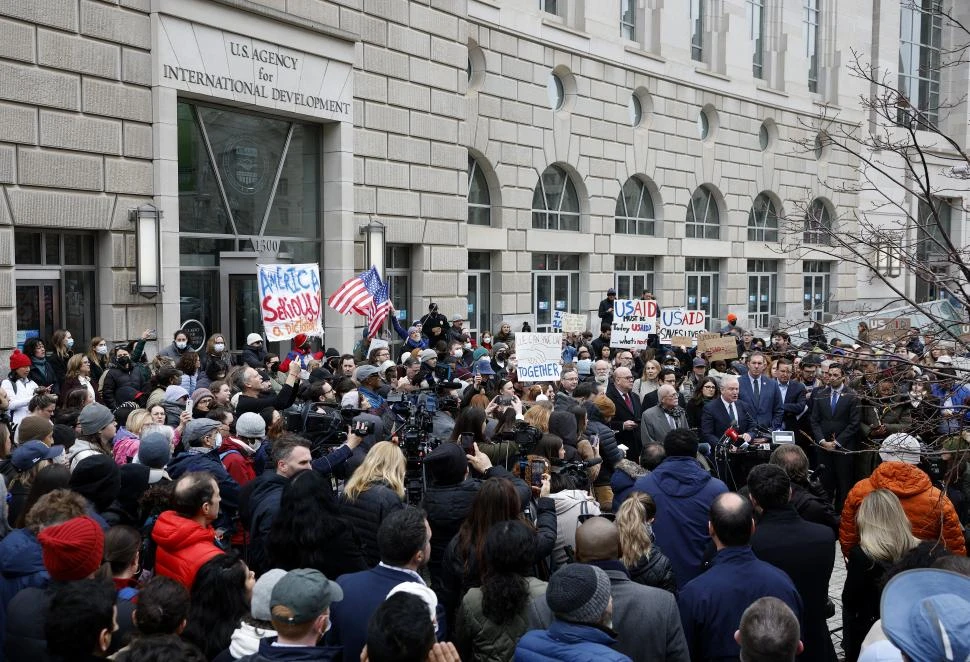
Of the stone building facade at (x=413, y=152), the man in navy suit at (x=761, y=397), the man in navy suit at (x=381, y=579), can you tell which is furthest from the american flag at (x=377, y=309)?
the man in navy suit at (x=381, y=579)

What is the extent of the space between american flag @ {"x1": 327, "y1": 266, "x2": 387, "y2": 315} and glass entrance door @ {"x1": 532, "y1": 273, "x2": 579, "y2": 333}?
976 cm

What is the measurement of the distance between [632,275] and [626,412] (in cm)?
1872

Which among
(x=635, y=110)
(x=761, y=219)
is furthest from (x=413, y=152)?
(x=761, y=219)

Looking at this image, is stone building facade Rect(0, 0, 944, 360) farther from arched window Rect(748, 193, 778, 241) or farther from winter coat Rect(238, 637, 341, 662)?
winter coat Rect(238, 637, 341, 662)

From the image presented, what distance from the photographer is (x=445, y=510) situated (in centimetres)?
577

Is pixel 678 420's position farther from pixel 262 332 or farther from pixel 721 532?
pixel 262 332

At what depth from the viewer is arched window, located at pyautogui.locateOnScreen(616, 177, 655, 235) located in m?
28.6

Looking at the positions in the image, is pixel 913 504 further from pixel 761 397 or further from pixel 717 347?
pixel 717 347

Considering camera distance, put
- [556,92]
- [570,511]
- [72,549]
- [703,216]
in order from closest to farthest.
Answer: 1. [72,549]
2. [570,511]
3. [556,92]
4. [703,216]

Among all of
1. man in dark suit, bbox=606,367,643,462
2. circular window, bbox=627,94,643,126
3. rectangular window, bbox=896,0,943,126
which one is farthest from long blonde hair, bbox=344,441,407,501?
rectangular window, bbox=896,0,943,126

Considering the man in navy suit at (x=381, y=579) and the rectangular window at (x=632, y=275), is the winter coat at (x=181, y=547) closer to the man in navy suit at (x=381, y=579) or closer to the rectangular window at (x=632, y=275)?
the man in navy suit at (x=381, y=579)

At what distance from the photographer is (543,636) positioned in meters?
3.88

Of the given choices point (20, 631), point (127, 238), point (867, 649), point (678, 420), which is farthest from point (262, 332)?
point (867, 649)

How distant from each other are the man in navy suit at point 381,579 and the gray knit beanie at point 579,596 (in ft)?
3.06
